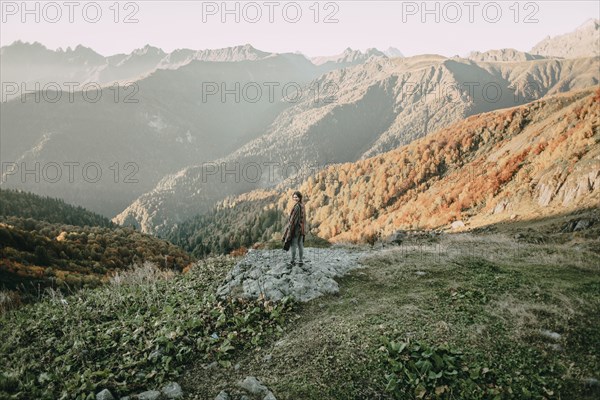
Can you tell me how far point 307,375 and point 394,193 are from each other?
71.6 metres

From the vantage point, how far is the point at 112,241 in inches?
1987

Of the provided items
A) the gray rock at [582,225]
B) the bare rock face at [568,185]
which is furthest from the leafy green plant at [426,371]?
the bare rock face at [568,185]

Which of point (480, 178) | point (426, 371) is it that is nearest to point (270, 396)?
point (426, 371)

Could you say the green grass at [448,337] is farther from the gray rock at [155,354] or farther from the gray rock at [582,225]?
the gray rock at [582,225]

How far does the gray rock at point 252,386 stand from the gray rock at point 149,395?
1818 mm

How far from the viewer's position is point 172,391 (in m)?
7.85

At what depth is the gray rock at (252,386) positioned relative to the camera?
301 inches

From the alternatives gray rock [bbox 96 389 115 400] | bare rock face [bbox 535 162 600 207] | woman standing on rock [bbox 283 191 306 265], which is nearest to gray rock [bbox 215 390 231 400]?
gray rock [bbox 96 389 115 400]

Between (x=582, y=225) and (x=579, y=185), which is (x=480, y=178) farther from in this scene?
(x=582, y=225)

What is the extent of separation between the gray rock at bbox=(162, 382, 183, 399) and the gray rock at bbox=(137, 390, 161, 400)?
0.50ft

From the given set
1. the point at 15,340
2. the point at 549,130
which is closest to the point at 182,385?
the point at 15,340

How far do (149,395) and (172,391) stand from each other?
1.59 ft

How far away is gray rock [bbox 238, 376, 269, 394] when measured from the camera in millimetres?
7648

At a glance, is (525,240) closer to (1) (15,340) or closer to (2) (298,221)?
(2) (298,221)
